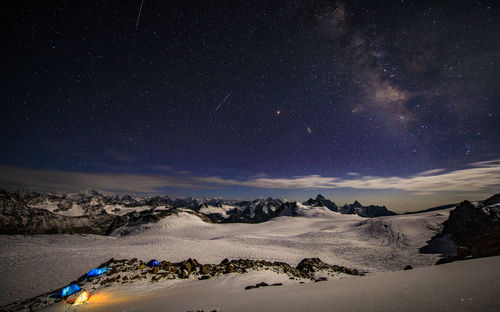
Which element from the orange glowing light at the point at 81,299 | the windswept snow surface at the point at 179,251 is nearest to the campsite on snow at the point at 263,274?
the orange glowing light at the point at 81,299

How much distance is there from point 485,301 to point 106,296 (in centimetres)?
1141

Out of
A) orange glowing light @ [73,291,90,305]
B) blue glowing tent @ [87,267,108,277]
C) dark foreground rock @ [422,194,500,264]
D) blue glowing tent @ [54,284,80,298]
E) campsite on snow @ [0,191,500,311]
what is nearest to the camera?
campsite on snow @ [0,191,500,311]

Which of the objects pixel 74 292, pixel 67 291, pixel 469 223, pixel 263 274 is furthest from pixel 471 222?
pixel 67 291

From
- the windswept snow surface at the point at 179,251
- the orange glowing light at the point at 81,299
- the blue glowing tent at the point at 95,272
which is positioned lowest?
the windswept snow surface at the point at 179,251

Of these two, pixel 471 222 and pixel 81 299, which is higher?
pixel 81 299

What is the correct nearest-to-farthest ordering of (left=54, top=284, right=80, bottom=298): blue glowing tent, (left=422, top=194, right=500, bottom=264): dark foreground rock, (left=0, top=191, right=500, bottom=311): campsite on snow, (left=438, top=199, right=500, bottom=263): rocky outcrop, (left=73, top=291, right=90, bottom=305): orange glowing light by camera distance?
(left=0, top=191, right=500, bottom=311): campsite on snow, (left=73, top=291, right=90, bottom=305): orange glowing light, (left=54, top=284, right=80, bottom=298): blue glowing tent, (left=422, top=194, right=500, bottom=264): dark foreground rock, (left=438, top=199, right=500, bottom=263): rocky outcrop

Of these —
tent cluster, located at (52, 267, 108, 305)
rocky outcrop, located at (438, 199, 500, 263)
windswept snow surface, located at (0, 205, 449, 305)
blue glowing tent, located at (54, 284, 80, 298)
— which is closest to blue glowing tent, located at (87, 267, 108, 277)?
tent cluster, located at (52, 267, 108, 305)

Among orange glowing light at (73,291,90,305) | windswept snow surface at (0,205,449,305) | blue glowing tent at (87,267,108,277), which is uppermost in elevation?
orange glowing light at (73,291,90,305)

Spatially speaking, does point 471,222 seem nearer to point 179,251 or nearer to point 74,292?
point 179,251

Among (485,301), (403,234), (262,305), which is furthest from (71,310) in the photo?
(403,234)

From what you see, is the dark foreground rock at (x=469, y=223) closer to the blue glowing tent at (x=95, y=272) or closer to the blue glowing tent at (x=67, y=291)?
the blue glowing tent at (x=95, y=272)

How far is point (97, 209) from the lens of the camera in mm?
150500

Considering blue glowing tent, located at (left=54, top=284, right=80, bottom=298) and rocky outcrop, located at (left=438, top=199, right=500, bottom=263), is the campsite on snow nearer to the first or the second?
blue glowing tent, located at (left=54, top=284, right=80, bottom=298)

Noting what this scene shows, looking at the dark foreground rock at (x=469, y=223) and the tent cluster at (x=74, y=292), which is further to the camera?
the dark foreground rock at (x=469, y=223)
